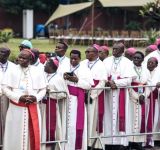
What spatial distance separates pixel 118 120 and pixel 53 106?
144 cm

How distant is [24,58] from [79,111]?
1.48 meters

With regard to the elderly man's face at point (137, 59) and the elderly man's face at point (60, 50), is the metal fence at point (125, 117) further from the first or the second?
the elderly man's face at point (60, 50)

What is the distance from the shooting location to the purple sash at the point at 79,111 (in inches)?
348

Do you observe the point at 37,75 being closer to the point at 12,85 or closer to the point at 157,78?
the point at 12,85

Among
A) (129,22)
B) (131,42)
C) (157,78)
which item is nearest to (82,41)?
(131,42)

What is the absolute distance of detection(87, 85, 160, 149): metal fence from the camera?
9375 mm

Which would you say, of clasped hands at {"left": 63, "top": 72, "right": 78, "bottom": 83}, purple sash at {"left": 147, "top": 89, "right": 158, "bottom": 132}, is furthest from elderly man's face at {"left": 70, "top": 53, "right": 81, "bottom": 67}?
purple sash at {"left": 147, "top": 89, "right": 158, "bottom": 132}

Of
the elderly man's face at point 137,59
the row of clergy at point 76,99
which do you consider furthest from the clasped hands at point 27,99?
the elderly man's face at point 137,59

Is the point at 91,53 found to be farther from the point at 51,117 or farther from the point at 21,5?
the point at 21,5

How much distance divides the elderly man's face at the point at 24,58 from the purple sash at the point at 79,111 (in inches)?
42.7

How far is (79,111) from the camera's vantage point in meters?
8.91

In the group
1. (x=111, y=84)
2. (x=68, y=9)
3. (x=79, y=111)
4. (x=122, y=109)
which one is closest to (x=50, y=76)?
(x=79, y=111)

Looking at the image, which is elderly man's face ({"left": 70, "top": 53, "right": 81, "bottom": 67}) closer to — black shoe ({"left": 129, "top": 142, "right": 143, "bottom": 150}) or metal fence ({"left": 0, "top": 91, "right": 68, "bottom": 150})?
metal fence ({"left": 0, "top": 91, "right": 68, "bottom": 150})

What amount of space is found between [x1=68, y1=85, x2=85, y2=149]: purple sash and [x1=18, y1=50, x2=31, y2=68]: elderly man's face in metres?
1.09
